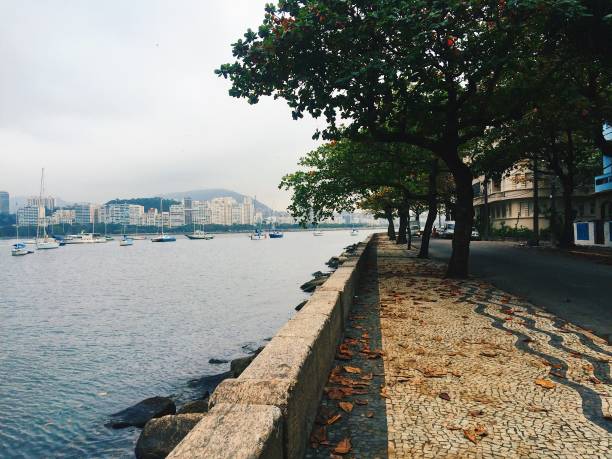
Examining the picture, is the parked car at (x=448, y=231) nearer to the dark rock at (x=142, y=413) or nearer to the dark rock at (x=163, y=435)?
the dark rock at (x=142, y=413)

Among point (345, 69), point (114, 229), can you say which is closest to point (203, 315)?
point (345, 69)

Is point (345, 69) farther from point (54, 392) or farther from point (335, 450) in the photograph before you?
point (54, 392)

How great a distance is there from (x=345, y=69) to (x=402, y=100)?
8.55 feet

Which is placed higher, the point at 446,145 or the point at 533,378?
the point at 446,145

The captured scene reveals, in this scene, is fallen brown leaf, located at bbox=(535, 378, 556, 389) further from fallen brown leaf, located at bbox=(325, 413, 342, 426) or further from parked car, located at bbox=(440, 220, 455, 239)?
parked car, located at bbox=(440, 220, 455, 239)

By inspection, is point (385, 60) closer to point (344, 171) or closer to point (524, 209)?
point (344, 171)

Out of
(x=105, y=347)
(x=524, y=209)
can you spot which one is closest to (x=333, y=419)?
(x=105, y=347)

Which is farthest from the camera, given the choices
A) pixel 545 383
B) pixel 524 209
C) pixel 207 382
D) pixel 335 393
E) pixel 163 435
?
pixel 524 209

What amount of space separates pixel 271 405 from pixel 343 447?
1077 millimetres

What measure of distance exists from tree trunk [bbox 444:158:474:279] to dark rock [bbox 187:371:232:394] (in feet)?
26.7

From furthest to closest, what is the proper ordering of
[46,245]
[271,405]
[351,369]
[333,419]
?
[46,245]
[351,369]
[333,419]
[271,405]

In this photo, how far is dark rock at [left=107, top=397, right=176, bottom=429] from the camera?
8055 millimetres

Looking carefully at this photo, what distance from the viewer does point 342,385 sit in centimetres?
486

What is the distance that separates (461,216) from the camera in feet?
46.9
